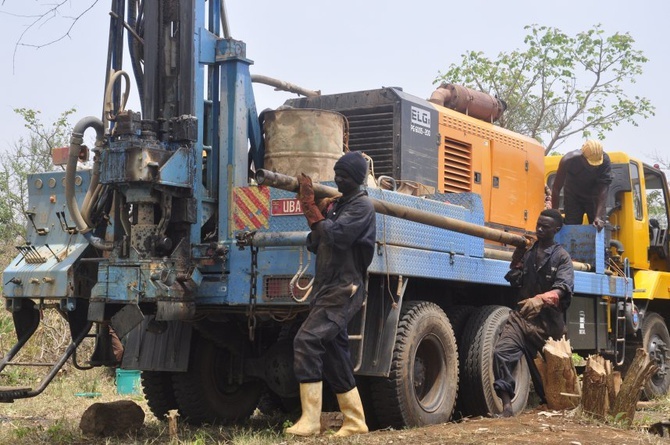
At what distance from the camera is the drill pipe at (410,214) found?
20.8ft

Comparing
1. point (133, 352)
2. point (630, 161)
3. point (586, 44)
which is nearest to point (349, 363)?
point (133, 352)

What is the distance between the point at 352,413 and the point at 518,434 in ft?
3.75

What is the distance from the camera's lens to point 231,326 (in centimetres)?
820

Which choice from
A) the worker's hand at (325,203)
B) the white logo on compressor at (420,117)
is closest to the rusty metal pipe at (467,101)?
the white logo on compressor at (420,117)

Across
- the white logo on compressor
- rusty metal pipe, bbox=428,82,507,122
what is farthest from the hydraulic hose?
rusty metal pipe, bbox=428,82,507,122

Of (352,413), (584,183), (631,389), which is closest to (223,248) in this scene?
(352,413)

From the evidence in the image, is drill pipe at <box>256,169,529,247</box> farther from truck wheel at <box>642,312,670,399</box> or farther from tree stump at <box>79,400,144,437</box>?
truck wheel at <box>642,312,670,399</box>

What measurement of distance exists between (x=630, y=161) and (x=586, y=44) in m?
15.0

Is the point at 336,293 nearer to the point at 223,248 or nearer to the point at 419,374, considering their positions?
the point at 223,248

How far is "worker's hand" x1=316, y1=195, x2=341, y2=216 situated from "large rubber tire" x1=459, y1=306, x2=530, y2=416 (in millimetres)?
2434

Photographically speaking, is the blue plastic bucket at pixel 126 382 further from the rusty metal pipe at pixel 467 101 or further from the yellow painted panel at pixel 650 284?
the yellow painted panel at pixel 650 284

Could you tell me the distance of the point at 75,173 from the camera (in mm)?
7789

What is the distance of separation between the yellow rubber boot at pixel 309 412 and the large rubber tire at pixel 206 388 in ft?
6.51

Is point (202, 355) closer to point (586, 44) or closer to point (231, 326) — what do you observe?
point (231, 326)
